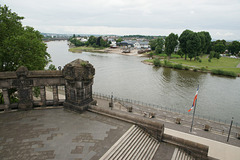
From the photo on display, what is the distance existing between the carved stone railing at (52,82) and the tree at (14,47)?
348cm

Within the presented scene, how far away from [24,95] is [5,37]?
7.77 m

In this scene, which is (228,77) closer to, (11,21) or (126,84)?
(126,84)

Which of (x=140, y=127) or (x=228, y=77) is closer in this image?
(x=140, y=127)

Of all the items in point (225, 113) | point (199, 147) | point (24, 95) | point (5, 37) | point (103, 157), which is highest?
point (5, 37)

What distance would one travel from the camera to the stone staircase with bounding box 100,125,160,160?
10814 mm

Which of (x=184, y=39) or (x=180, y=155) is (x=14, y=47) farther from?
(x=184, y=39)

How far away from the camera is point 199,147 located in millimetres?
12984

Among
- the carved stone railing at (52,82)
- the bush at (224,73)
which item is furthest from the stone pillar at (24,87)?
the bush at (224,73)

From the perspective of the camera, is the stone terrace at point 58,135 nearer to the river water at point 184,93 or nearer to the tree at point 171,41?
the river water at point 184,93

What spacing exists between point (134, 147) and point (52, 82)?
998cm

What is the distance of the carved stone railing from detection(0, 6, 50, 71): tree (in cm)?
348

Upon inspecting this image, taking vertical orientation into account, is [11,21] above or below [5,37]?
above

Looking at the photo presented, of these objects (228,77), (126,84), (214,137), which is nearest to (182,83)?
(126,84)

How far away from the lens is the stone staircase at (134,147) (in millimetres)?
10814
